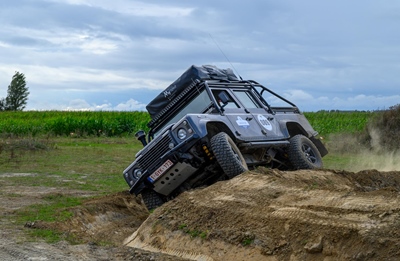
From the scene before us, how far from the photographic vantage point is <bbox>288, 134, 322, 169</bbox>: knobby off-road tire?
14023 mm

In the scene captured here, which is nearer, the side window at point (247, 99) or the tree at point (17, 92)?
the side window at point (247, 99)

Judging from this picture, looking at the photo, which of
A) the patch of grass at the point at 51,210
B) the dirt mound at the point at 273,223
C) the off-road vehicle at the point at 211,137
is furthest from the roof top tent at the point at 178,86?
the dirt mound at the point at 273,223

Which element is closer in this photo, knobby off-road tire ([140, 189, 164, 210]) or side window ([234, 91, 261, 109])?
knobby off-road tire ([140, 189, 164, 210])

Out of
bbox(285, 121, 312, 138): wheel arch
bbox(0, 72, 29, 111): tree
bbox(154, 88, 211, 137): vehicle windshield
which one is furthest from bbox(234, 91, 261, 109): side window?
bbox(0, 72, 29, 111): tree

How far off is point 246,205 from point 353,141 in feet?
64.7

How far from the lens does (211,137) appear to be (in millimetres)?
12320

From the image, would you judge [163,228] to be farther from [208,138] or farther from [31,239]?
[208,138]

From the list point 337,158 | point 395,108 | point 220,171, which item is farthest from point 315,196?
point 395,108

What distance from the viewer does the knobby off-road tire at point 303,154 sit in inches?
552

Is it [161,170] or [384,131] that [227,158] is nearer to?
[161,170]

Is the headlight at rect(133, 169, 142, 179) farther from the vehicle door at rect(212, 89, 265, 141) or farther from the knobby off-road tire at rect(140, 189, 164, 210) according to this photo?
the vehicle door at rect(212, 89, 265, 141)

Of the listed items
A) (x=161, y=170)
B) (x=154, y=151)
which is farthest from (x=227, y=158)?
(x=154, y=151)

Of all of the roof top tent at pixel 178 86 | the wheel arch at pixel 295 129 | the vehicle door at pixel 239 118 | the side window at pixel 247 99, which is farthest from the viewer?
the wheel arch at pixel 295 129

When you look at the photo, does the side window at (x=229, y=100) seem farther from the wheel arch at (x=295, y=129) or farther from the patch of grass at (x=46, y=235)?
the patch of grass at (x=46, y=235)
